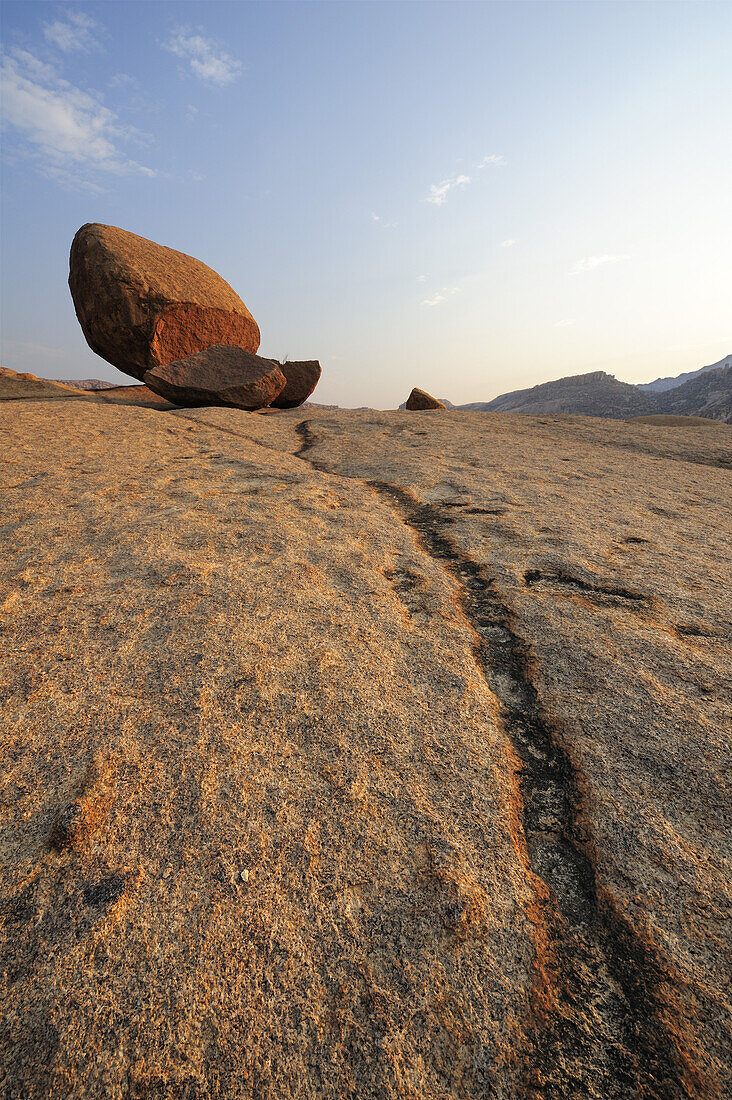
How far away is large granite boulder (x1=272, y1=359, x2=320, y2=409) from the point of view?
609 centimetres

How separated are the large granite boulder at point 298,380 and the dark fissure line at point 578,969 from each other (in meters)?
5.61

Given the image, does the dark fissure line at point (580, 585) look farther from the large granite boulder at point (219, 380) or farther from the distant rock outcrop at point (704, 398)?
the distant rock outcrop at point (704, 398)

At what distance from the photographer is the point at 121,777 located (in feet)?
2.82

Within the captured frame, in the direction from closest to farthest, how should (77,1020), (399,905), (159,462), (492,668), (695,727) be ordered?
(77,1020) → (399,905) → (695,727) → (492,668) → (159,462)

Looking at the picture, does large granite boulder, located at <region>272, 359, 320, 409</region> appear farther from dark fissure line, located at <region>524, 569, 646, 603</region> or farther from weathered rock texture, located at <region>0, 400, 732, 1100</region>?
dark fissure line, located at <region>524, 569, 646, 603</region>

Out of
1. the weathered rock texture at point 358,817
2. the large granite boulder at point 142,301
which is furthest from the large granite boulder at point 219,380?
the weathered rock texture at point 358,817

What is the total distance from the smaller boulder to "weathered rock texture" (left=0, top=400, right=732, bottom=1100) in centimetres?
513

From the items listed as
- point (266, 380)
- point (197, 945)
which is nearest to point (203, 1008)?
point (197, 945)

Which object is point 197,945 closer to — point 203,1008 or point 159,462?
point 203,1008

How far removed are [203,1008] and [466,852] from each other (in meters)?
0.40

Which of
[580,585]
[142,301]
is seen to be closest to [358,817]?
[580,585]

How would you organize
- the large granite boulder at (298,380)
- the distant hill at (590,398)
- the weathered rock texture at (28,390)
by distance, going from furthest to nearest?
the distant hill at (590,398) → the large granite boulder at (298,380) → the weathered rock texture at (28,390)

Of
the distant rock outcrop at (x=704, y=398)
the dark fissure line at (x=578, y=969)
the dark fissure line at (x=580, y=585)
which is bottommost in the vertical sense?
the dark fissure line at (x=578, y=969)

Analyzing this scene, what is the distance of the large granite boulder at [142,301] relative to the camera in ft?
17.9
